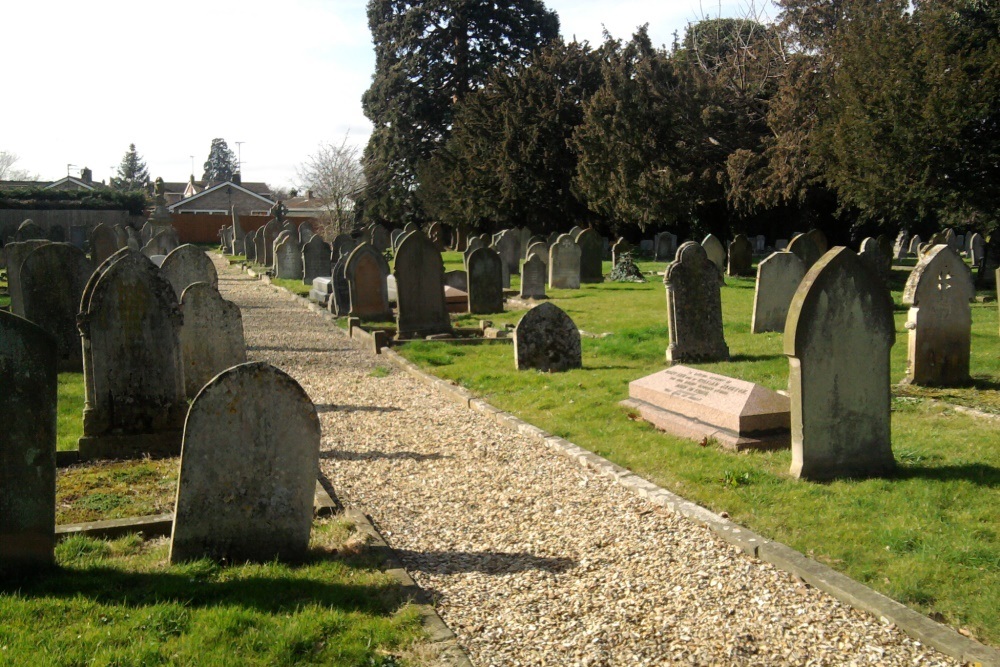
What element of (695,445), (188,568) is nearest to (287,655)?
(188,568)

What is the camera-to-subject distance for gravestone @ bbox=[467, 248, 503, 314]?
17.7 m

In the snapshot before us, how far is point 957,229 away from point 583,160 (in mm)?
17417

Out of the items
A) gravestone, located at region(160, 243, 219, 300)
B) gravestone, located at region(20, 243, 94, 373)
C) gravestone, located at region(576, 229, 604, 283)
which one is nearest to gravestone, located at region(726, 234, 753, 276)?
gravestone, located at region(576, 229, 604, 283)

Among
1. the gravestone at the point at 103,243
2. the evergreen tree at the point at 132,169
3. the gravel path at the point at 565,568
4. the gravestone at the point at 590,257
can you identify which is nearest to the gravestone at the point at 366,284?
the gravestone at the point at 590,257

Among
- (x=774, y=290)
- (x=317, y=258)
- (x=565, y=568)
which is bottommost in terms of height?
(x=565, y=568)

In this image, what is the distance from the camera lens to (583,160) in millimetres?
34656

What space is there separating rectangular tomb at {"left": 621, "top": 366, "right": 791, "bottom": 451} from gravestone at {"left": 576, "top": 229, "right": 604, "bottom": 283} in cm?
1605

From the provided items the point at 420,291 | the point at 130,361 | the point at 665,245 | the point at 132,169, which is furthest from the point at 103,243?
the point at 132,169

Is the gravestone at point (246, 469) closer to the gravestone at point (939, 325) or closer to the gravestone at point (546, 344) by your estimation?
the gravestone at point (546, 344)

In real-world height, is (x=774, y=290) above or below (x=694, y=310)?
above

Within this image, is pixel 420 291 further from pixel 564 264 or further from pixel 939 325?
pixel 564 264

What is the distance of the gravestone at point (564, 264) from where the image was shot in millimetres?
22359

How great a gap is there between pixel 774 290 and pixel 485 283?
21.2ft

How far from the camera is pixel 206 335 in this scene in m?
9.45
